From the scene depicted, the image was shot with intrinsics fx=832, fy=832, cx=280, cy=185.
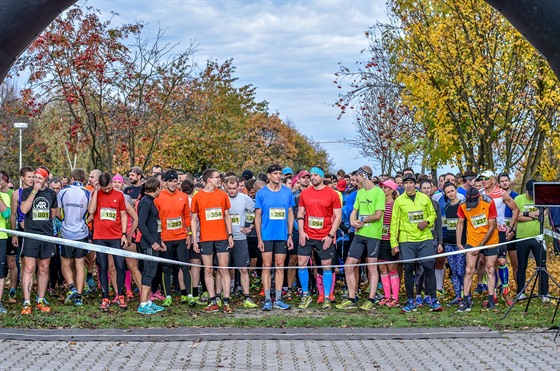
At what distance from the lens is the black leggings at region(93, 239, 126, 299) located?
509 inches

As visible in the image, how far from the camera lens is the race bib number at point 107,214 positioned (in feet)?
42.2

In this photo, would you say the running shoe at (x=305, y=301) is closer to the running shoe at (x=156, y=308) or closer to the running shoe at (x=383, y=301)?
the running shoe at (x=383, y=301)

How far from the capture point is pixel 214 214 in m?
12.7

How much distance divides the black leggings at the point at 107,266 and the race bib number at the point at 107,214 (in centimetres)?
36

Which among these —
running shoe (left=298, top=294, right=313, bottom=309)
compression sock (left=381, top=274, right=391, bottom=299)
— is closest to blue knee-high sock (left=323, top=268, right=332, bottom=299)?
running shoe (left=298, top=294, right=313, bottom=309)

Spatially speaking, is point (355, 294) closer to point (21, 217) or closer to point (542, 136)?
point (21, 217)

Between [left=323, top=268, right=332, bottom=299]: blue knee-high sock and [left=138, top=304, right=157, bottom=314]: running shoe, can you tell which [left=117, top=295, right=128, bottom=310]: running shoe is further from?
[left=323, top=268, right=332, bottom=299]: blue knee-high sock

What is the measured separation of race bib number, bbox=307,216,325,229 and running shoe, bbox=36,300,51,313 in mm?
4181

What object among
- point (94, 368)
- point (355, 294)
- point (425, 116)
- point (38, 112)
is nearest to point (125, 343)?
point (94, 368)

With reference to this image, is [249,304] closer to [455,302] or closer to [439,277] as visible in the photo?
[455,302]

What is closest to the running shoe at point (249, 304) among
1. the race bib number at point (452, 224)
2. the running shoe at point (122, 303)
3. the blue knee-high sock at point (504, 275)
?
the running shoe at point (122, 303)

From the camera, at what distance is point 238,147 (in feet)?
120

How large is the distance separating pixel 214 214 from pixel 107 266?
75.4 inches

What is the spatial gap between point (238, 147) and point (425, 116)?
13.9 m
